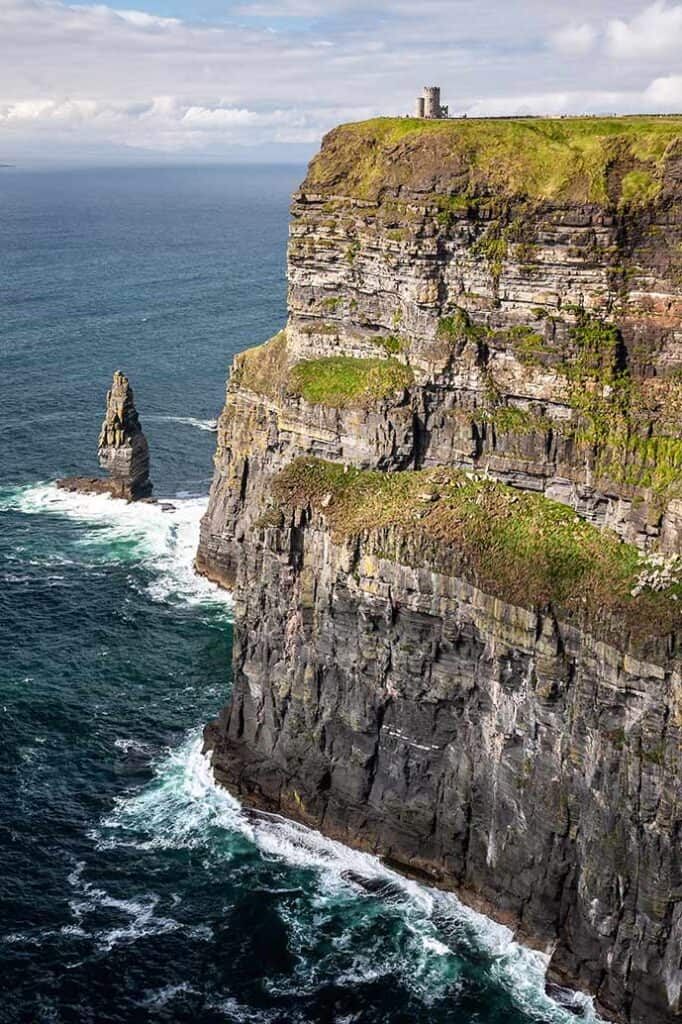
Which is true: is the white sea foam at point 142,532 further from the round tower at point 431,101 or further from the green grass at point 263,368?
the round tower at point 431,101

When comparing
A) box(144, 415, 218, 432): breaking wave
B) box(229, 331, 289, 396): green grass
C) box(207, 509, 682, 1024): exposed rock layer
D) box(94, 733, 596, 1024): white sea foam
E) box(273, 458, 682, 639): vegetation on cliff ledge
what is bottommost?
box(94, 733, 596, 1024): white sea foam

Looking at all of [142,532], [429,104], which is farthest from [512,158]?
[142,532]

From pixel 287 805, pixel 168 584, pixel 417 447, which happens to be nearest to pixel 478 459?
pixel 417 447

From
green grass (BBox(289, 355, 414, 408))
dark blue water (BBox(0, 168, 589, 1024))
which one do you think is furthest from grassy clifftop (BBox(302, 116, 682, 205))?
dark blue water (BBox(0, 168, 589, 1024))

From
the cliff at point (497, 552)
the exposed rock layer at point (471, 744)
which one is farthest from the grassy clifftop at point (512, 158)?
the exposed rock layer at point (471, 744)

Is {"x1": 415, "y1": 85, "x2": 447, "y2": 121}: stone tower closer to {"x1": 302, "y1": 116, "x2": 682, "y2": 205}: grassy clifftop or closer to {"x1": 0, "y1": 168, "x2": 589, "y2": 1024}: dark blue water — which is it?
{"x1": 302, "y1": 116, "x2": 682, "y2": 205}: grassy clifftop

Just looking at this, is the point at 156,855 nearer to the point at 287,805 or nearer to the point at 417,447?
the point at 287,805

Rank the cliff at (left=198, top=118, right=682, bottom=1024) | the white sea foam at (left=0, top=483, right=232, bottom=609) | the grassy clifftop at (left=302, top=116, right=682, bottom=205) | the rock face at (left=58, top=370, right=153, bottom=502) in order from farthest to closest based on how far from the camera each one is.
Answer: the rock face at (left=58, top=370, right=153, bottom=502)
the white sea foam at (left=0, top=483, right=232, bottom=609)
the grassy clifftop at (left=302, top=116, right=682, bottom=205)
the cliff at (left=198, top=118, right=682, bottom=1024)
